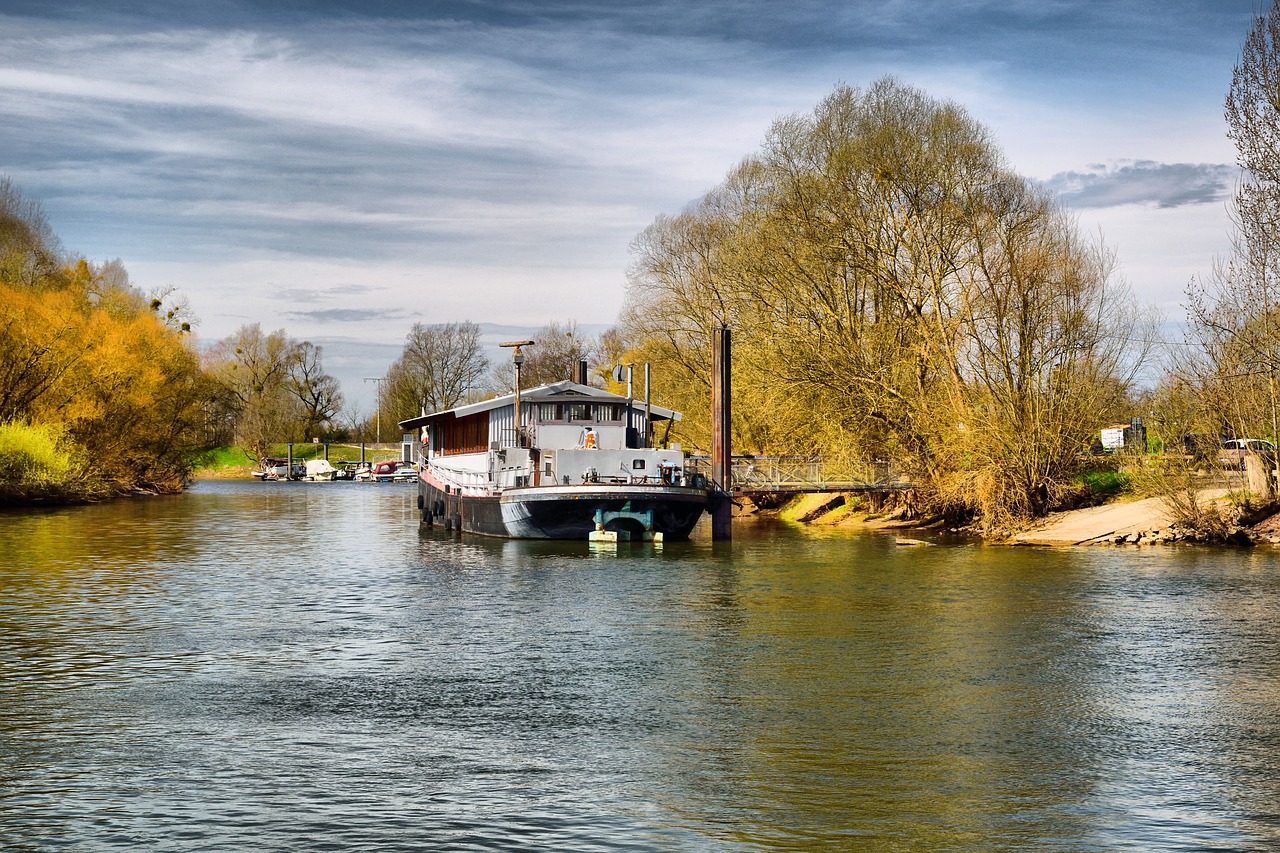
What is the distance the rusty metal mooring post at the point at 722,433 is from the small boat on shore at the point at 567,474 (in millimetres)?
727

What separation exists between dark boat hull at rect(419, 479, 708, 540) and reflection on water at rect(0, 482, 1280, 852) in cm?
816

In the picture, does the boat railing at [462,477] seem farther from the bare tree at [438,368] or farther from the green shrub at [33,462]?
the bare tree at [438,368]

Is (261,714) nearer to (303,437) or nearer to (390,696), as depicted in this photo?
(390,696)

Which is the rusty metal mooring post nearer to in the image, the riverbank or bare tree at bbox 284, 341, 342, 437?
the riverbank

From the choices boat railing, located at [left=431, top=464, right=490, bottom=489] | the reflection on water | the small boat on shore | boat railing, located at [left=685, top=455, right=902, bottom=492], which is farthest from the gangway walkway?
the reflection on water

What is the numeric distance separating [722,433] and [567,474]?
18.5 feet

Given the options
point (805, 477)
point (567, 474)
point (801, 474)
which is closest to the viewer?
point (567, 474)

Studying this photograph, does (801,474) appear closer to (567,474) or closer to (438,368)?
(567,474)

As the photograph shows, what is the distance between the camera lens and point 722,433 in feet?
143

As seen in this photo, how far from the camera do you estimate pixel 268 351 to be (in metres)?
125

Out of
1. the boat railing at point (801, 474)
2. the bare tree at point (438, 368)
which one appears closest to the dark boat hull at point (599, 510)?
the boat railing at point (801, 474)

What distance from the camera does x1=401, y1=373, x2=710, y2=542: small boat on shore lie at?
133 ft

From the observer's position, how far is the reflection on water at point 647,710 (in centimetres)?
1088

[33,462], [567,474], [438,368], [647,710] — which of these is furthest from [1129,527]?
[438,368]
